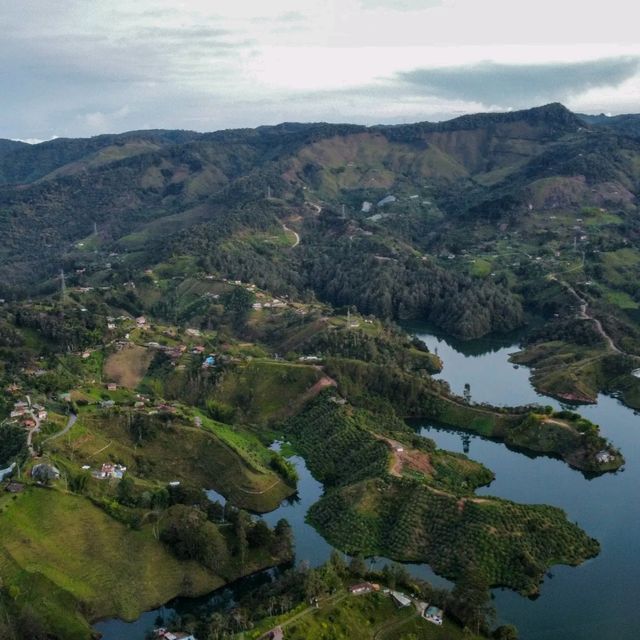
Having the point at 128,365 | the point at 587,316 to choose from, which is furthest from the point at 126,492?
the point at 587,316

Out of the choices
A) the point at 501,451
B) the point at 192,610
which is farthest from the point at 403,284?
the point at 192,610

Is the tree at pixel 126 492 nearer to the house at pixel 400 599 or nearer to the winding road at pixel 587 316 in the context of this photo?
the house at pixel 400 599

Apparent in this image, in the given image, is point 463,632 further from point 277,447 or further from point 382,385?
point 382,385

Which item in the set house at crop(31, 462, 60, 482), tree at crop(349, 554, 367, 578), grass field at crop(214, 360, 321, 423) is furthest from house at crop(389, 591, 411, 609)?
grass field at crop(214, 360, 321, 423)

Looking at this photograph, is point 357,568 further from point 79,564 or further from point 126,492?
point 126,492

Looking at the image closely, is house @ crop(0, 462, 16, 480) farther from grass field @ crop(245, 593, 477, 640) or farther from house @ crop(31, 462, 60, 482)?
grass field @ crop(245, 593, 477, 640)

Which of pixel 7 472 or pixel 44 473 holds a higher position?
pixel 44 473

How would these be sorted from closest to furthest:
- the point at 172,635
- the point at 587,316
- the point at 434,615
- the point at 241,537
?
the point at 172,635 → the point at 434,615 → the point at 241,537 → the point at 587,316

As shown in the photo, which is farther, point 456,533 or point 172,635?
point 456,533
